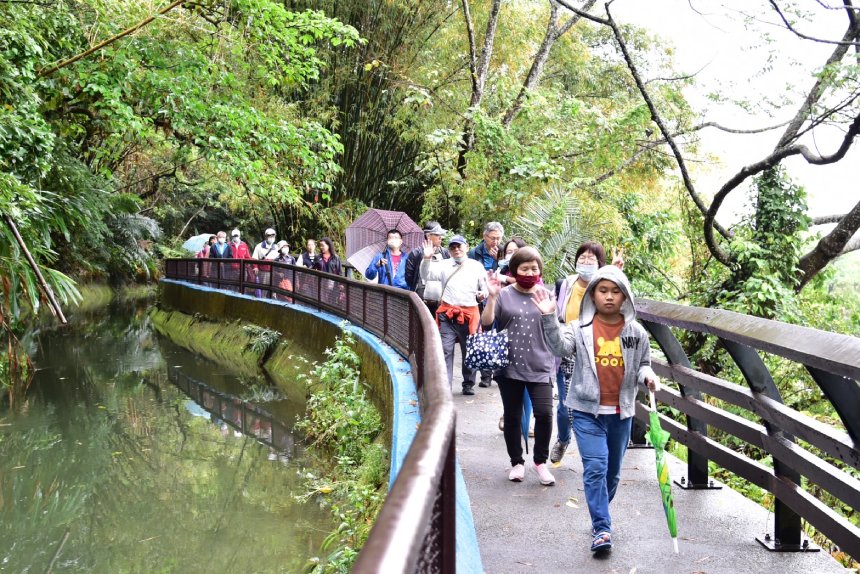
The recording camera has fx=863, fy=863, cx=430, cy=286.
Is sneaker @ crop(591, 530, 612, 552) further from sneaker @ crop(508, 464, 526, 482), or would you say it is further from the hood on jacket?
sneaker @ crop(508, 464, 526, 482)

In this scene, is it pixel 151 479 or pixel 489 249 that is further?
pixel 151 479

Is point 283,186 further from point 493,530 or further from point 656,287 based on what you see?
point 493,530

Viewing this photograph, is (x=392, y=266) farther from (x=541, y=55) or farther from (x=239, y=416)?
(x=541, y=55)

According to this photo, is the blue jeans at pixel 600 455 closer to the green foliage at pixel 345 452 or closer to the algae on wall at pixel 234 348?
the green foliage at pixel 345 452

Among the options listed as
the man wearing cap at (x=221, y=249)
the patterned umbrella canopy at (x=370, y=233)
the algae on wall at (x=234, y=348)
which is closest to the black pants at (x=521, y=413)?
the algae on wall at (x=234, y=348)

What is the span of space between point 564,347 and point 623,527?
115 cm

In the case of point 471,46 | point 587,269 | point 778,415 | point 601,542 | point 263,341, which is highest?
point 471,46

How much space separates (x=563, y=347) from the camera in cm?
500

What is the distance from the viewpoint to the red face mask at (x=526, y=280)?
19.4 feet

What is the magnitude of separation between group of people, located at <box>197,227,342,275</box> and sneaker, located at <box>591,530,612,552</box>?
10.4 m

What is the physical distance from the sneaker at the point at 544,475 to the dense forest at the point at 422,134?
4.89 metres

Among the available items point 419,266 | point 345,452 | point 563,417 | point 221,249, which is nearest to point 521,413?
point 563,417

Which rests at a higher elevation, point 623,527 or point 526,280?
point 526,280

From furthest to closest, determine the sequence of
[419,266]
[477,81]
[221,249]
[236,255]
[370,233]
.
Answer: [221,249], [236,255], [477,81], [370,233], [419,266]
